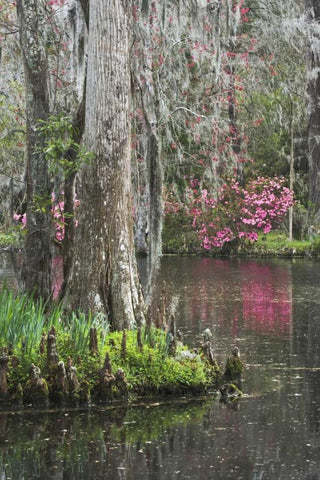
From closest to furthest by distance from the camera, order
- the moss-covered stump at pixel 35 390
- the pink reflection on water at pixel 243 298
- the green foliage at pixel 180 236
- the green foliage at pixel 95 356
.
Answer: the moss-covered stump at pixel 35 390 < the green foliage at pixel 95 356 < the pink reflection on water at pixel 243 298 < the green foliage at pixel 180 236

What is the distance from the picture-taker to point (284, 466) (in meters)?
6.61

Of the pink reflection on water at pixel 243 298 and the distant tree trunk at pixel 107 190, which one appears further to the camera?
the pink reflection on water at pixel 243 298

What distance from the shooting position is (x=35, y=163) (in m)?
10.9

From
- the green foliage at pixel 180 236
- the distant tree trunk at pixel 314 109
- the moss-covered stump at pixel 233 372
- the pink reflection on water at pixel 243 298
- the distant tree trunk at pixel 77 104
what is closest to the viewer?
the moss-covered stump at pixel 233 372

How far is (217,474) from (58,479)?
1.10 metres

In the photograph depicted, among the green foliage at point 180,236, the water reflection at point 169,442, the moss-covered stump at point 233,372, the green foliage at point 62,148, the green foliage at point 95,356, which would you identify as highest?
the green foliage at point 62,148

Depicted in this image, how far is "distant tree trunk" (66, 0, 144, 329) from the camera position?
9992 mm

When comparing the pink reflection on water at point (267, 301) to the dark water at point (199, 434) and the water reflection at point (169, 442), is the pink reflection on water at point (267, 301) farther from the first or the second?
the water reflection at point (169, 442)

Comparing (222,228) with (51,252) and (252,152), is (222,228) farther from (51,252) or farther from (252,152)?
(51,252)

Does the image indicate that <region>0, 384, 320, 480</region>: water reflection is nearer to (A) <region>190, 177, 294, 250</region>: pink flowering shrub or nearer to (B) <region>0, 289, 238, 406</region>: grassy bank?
(B) <region>0, 289, 238, 406</region>: grassy bank

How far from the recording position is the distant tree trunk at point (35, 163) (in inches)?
428

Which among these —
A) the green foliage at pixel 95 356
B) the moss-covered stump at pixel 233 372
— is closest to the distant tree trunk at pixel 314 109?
the moss-covered stump at pixel 233 372

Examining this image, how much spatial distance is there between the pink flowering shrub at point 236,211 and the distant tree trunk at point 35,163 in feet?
55.5

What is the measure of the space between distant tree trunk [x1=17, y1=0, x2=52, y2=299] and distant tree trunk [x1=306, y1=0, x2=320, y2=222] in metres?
17.7
